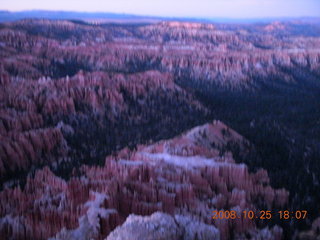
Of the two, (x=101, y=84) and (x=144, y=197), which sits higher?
(x=101, y=84)

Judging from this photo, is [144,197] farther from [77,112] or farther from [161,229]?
[77,112]

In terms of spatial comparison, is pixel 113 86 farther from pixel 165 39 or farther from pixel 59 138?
pixel 165 39

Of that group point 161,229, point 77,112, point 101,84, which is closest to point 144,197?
point 161,229
